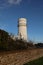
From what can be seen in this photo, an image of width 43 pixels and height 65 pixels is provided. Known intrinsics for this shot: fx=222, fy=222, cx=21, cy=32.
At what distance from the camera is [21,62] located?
55.5ft

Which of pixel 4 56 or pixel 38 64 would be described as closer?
pixel 4 56

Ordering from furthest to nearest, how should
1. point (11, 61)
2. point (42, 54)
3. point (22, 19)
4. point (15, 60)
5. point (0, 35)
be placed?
point (22, 19)
point (42, 54)
point (0, 35)
point (15, 60)
point (11, 61)

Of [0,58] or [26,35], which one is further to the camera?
[26,35]

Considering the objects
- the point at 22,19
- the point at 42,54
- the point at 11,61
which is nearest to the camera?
the point at 11,61

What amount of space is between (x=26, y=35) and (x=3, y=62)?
28.1m

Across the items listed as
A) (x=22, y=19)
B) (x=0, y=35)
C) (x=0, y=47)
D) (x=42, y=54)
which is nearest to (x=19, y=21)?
(x=22, y=19)

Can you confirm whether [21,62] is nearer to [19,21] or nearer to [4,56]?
[4,56]

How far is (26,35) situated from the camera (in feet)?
132

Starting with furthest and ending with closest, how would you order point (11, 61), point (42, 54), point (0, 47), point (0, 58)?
point (42, 54) → point (0, 47) → point (11, 61) → point (0, 58)

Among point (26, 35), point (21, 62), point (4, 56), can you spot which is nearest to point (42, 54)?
point (26, 35)

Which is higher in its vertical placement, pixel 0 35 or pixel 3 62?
pixel 0 35

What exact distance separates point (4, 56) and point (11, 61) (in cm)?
168

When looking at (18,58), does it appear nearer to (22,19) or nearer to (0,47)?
(0,47)

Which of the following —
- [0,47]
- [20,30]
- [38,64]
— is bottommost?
[38,64]
